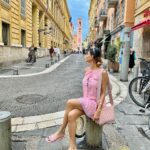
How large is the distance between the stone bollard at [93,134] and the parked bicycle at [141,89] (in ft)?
8.90

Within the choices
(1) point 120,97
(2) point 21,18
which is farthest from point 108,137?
(2) point 21,18

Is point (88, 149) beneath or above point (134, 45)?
beneath

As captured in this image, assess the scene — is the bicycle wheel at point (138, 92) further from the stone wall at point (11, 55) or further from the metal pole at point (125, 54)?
the stone wall at point (11, 55)

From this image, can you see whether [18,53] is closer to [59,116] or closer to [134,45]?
[134,45]

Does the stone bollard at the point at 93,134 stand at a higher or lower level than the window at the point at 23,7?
lower

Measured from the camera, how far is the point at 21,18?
66.8ft

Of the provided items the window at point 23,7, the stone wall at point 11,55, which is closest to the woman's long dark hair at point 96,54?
the stone wall at point 11,55

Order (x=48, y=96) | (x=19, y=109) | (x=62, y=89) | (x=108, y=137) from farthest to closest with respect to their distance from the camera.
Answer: (x=62, y=89) → (x=48, y=96) → (x=19, y=109) → (x=108, y=137)

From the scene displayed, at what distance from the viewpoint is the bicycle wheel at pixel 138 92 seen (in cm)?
618

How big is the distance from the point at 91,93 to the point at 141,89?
382 cm

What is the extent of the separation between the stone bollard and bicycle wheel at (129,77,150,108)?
2874 mm

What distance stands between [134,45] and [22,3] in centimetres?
1098

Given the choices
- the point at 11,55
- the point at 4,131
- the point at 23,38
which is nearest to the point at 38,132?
the point at 4,131

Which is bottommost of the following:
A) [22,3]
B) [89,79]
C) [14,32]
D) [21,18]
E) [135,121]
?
[135,121]
